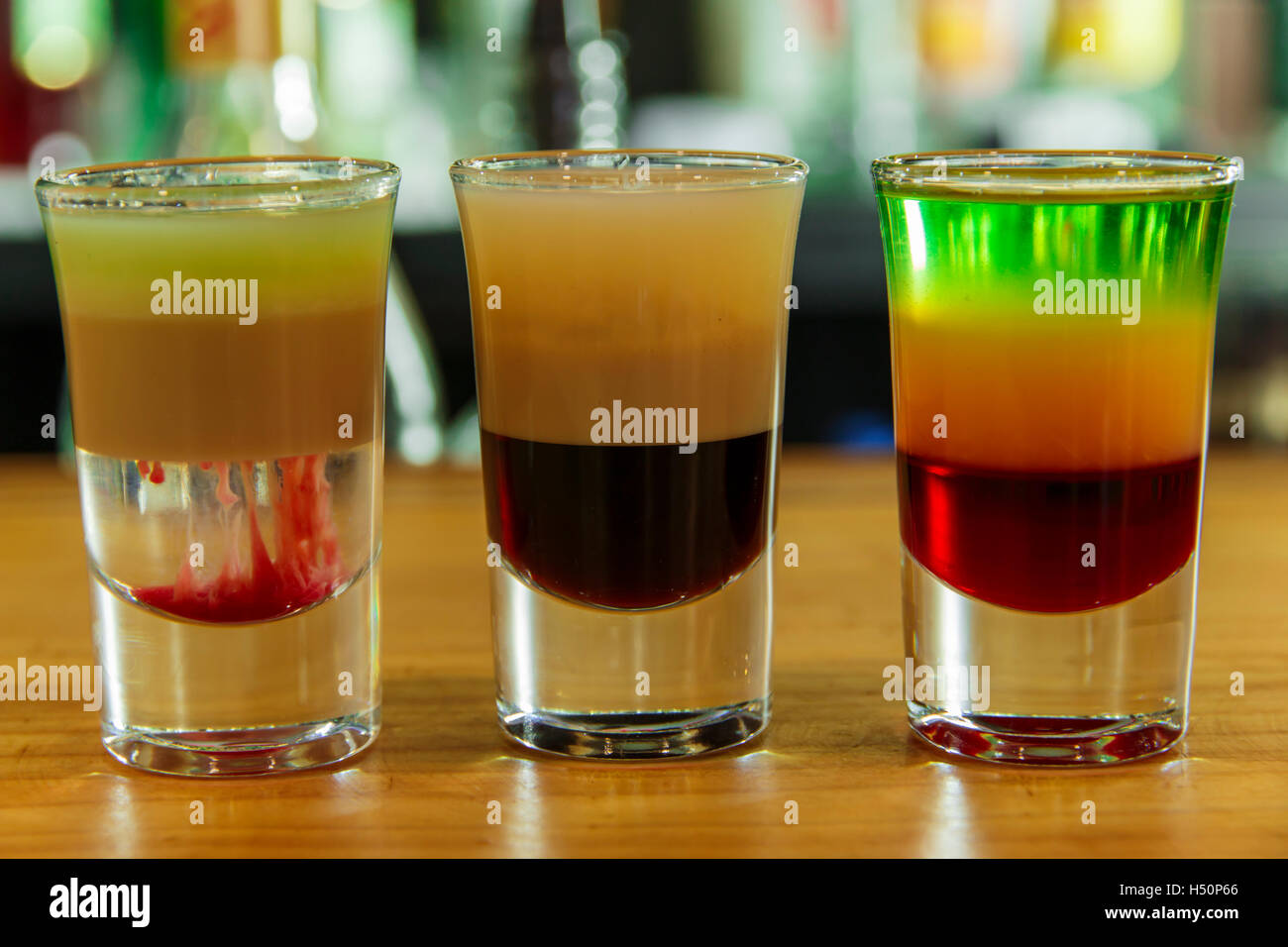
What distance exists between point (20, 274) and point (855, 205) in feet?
3.31

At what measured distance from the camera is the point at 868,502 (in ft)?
4.45

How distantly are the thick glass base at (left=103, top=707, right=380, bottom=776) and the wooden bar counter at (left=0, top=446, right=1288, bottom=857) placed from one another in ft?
0.03

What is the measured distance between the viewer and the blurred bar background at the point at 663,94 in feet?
6.36

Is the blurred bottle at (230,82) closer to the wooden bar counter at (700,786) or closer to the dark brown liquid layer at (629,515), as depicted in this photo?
the wooden bar counter at (700,786)

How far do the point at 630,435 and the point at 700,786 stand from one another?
0.16 m

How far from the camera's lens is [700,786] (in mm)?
746

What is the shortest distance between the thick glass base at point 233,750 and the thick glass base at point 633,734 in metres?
0.10

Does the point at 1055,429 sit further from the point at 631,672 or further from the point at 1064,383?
the point at 631,672

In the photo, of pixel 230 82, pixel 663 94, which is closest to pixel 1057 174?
pixel 230 82
